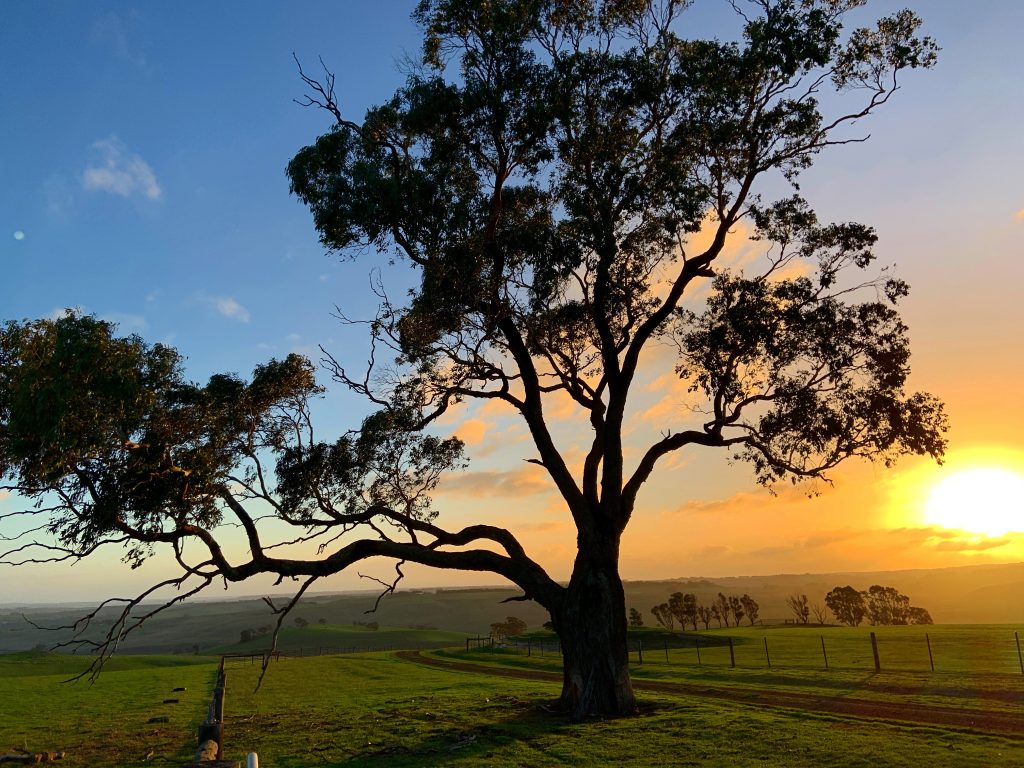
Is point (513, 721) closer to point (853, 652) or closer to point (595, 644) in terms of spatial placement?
point (595, 644)

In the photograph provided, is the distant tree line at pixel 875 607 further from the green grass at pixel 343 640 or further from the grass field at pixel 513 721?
the grass field at pixel 513 721

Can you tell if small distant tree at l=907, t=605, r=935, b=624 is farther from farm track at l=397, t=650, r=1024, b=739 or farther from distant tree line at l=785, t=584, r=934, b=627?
farm track at l=397, t=650, r=1024, b=739

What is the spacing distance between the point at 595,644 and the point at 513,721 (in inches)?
138

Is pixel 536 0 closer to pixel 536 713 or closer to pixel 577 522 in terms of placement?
pixel 577 522

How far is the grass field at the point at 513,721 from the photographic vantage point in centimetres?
1562

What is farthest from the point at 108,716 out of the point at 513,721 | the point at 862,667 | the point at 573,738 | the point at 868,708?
the point at 862,667

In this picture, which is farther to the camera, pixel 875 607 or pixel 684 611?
pixel 875 607

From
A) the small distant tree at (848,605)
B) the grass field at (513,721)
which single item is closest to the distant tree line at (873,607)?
the small distant tree at (848,605)

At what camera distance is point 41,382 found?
53.6ft

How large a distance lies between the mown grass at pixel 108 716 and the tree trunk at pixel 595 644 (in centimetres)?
1164

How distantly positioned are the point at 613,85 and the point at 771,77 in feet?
16.4

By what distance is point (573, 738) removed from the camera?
17.3 metres

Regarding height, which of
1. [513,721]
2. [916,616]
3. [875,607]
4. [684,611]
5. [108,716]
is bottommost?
[916,616]

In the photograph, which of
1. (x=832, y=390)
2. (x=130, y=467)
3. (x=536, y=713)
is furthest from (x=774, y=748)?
(x=130, y=467)
